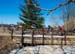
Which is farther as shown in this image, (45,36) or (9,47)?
(45,36)

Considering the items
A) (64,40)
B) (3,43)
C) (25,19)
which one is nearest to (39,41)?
(64,40)

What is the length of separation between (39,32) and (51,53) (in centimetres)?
1069

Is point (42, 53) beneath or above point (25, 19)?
beneath

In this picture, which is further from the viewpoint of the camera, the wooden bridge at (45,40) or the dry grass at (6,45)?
the wooden bridge at (45,40)

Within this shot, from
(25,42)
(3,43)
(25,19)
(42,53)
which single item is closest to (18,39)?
(25,42)

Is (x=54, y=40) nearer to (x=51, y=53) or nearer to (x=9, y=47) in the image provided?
(x=9, y=47)

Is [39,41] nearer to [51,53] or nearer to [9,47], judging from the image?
[9,47]

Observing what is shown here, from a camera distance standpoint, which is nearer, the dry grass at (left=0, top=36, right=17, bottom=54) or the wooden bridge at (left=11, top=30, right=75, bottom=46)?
the dry grass at (left=0, top=36, right=17, bottom=54)

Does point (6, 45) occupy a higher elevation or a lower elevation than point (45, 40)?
lower

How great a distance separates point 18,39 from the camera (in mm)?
24875

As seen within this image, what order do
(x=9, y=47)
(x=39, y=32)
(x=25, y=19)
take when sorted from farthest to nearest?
(x=25, y=19) → (x=39, y=32) → (x=9, y=47)

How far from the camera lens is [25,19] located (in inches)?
1754

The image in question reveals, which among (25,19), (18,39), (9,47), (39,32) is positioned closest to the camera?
(9,47)

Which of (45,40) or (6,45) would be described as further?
(45,40)
